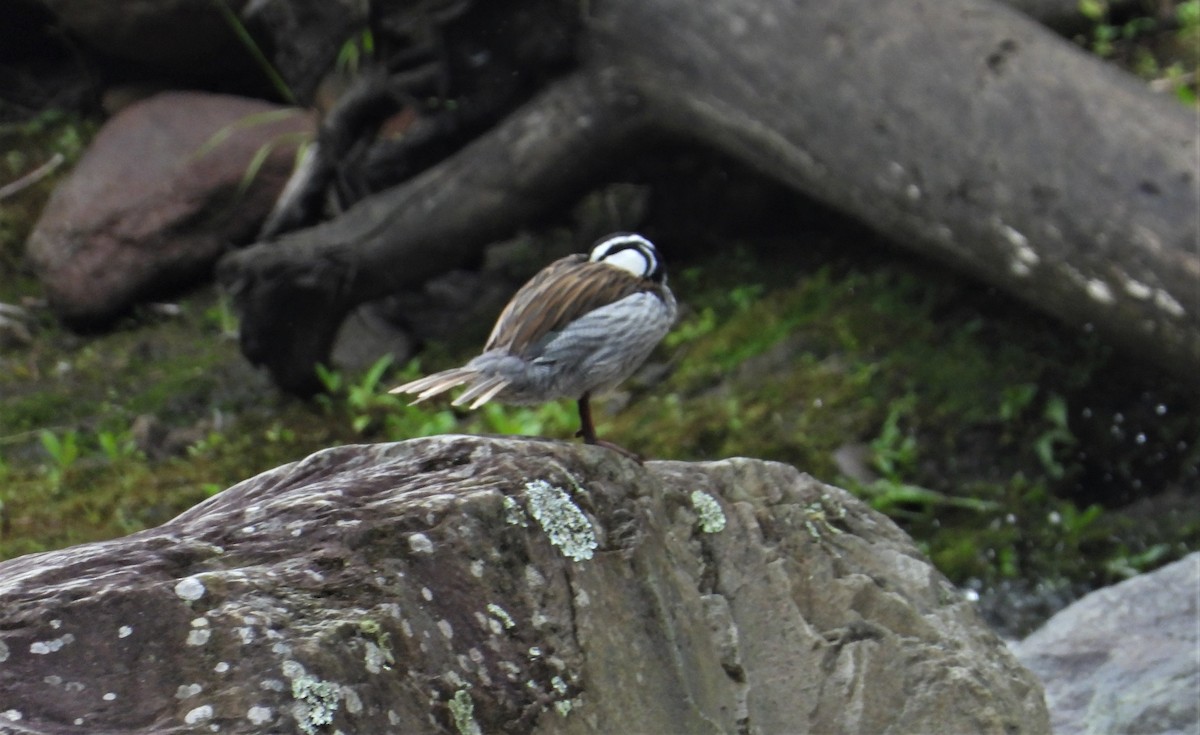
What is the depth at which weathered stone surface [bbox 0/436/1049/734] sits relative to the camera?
1995 millimetres

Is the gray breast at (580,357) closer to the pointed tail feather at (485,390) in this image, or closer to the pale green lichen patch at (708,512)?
the pointed tail feather at (485,390)

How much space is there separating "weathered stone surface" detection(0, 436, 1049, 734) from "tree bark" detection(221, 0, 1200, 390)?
7.03 feet

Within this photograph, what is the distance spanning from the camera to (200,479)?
5.93m

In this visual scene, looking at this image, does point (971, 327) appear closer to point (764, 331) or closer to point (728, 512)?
point (764, 331)

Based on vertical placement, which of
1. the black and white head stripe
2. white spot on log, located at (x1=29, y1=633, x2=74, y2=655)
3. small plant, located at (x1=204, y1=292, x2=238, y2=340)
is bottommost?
small plant, located at (x1=204, y1=292, x2=238, y2=340)

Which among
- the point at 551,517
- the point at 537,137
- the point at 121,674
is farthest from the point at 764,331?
the point at 121,674

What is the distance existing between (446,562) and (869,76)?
391 centimetres

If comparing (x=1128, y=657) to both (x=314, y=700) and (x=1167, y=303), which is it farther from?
(x=314, y=700)

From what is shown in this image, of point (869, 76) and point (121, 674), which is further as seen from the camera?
point (869, 76)

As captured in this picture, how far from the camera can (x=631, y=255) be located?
3.61 meters

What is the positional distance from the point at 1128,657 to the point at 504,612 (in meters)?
2.62

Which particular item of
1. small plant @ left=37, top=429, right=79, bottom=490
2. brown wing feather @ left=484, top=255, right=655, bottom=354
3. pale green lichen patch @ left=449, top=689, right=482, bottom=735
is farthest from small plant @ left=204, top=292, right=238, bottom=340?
pale green lichen patch @ left=449, top=689, right=482, bottom=735

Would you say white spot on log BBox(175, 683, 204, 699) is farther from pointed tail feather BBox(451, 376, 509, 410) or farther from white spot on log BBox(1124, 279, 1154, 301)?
white spot on log BBox(1124, 279, 1154, 301)

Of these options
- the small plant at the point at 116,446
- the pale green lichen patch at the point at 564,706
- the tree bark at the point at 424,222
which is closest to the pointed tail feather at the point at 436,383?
the pale green lichen patch at the point at 564,706
